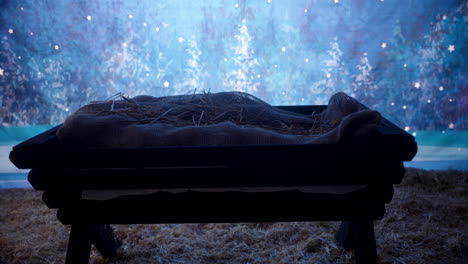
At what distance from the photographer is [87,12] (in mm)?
3666

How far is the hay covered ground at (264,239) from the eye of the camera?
2.30 m

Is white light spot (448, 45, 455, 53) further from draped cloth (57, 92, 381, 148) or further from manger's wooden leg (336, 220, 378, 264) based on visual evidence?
manger's wooden leg (336, 220, 378, 264)

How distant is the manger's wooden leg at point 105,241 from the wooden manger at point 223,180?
0.50 meters

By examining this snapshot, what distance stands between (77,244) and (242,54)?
2.56m

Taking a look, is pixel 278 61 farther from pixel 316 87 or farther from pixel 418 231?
pixel 418 231

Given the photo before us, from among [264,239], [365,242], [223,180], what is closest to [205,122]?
[223,180]

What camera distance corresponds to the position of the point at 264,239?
2.51m

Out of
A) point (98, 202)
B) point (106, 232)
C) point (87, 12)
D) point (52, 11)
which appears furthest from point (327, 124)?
point (52, 11)

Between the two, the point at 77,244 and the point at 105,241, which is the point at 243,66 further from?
the point at 77,244

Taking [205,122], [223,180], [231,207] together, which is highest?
[205,122]

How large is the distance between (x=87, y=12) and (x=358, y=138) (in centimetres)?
315

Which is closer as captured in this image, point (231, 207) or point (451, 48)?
point (231, 207)

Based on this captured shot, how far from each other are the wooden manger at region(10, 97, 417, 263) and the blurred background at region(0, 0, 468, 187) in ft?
7.22

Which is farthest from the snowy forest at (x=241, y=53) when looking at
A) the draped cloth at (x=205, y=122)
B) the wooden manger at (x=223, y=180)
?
the wooden manger at (x=223, y=180)
